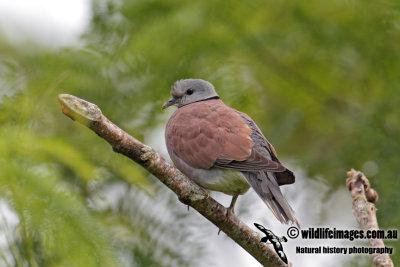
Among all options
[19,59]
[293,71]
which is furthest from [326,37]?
[19,59]

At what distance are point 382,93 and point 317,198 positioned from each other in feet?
2.69

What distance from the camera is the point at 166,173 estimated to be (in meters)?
2.37

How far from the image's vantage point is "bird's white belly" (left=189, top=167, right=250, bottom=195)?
325cm

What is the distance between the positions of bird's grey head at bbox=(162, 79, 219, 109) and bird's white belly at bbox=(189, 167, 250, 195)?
2.37 feet

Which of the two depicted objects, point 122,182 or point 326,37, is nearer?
point 122,182

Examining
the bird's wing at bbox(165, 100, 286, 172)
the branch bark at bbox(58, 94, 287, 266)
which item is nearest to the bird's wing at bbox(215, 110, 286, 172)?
the bird's wing at bbox(165, 100, 286, 172)

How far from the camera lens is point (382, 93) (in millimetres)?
3836

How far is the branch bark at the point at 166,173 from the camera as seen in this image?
207cm

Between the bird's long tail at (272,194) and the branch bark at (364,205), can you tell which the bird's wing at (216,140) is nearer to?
the bird's long tail at (272,194)

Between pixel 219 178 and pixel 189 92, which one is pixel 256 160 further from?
pixel 189 92

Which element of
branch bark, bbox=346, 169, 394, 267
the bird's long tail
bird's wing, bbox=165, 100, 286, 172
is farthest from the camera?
bird's wing, bbox=165, 100, 286, 172

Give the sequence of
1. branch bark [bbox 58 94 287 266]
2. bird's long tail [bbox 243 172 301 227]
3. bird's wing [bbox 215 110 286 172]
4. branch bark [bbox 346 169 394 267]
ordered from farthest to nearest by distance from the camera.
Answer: bird's wing [bbox 215 110 286 172]
bird's long tail [bbox 243 172 301 227]
branch bark [bbox 346 169 394 267]
branch bark [bbox 58 94 287 266]

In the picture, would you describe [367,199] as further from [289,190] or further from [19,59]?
[19,59]

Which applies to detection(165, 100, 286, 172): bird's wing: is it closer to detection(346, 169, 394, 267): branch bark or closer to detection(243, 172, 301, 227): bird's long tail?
detection(243, 172, 301, 227): bird's long tail
